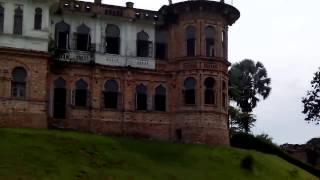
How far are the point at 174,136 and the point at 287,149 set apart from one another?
21432 mm

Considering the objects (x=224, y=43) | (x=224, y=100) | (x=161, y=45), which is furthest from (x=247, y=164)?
(x=161, y=45)

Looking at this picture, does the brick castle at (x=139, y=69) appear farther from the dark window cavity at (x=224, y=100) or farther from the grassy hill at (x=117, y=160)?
the grassy hill at (x=117, y=160)

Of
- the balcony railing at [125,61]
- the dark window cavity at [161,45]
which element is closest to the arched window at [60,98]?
the balcony railing at [125,61]

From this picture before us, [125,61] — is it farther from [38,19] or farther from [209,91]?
[38,19]

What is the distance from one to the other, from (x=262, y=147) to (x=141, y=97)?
11503 mm

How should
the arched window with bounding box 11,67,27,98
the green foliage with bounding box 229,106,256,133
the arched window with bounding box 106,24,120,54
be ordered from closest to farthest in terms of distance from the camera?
the arched window with bounding box 11,67,27,98
the arched window with bounding box 106,24,120,54
the green foliage with bounding box 229,106,256,133

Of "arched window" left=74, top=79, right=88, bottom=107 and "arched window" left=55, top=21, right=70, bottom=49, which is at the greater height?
"arched window" left=55, top=21, right=70, bottom=49

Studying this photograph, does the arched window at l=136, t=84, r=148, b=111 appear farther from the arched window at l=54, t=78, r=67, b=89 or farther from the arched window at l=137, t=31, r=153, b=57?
the arched window at l=54, t=78, r=67, b=89

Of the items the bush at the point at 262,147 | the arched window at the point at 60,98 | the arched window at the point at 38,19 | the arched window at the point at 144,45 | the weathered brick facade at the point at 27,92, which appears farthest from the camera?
the arched window at the point at 144,45

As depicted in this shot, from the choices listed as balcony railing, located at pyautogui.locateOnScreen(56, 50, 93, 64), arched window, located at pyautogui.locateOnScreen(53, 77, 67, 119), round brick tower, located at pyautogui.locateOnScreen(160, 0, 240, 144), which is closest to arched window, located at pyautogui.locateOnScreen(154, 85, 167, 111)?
round brick tower, located at pyautogui.locateOnScreen(160, 0, 240, 144)

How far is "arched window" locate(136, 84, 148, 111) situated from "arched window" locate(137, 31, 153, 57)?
2.97m

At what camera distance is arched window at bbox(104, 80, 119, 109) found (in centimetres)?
5312

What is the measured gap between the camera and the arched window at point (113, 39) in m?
54.4

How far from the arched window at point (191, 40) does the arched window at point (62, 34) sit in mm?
10058
